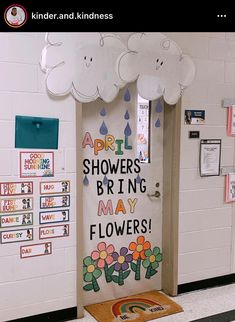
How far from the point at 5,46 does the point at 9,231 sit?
130cm

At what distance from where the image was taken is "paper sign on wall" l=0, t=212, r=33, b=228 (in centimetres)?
253

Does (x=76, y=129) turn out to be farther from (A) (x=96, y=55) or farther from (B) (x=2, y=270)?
(B) (x=2, y=270)

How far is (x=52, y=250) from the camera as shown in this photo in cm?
271

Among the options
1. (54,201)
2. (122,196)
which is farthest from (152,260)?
(54,201)

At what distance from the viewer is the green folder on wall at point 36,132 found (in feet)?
8.32

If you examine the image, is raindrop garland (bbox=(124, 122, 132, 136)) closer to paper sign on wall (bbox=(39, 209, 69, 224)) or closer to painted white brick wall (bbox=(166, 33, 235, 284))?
painted white brick wall (bbox=(166, 33, 235, 284))

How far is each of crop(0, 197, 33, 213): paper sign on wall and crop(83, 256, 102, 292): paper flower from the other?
756mm

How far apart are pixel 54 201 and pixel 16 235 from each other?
37 cm

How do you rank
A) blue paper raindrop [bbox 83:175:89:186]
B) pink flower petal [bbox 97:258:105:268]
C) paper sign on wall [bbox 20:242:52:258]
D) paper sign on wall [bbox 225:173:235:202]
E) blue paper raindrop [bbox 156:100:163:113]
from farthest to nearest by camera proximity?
1. paper sign on wall [bbox 225:173:235:202]
2. blue paper raindrop [bbox 156:100:163:113]
3. pink flower petal [bbox 97:258:105:268]
4. blue paper raindrop [bbox 83:175:89:186]
5. paper sign on wall [bbox 20:242:52:258]

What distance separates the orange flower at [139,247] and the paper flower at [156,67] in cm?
128
